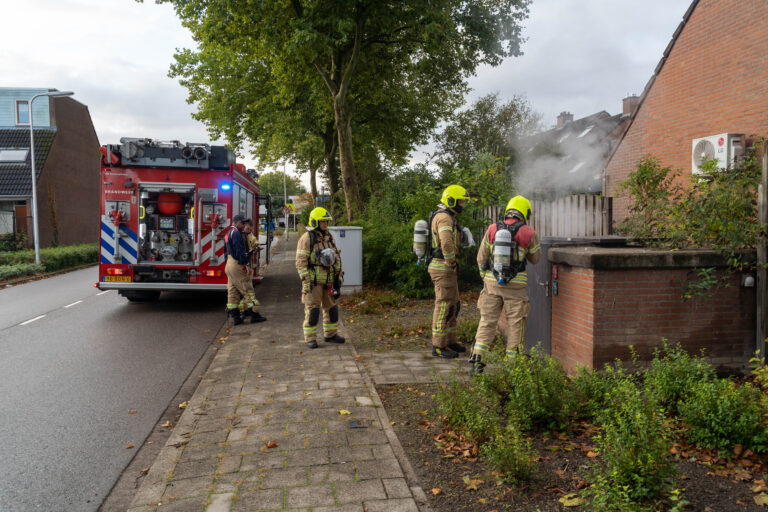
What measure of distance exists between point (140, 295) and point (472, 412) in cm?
959

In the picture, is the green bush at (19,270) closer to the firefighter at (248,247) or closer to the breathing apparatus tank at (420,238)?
the firefighter at (248,247)

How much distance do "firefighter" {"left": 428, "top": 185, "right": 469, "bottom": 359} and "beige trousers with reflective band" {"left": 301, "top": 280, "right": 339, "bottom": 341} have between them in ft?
5.07

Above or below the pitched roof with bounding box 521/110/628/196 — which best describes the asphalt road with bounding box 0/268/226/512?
below

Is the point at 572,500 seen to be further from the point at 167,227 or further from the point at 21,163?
the point at 21,163

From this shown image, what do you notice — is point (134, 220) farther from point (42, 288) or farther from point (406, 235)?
point (42, 288)

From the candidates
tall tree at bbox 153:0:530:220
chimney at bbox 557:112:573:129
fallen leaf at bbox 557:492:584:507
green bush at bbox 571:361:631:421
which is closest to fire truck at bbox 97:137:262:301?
tall tree at bbox 153:0:530:220

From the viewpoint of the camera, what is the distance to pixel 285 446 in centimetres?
399

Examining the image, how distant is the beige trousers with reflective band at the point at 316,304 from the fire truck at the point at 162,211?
12.0 ft

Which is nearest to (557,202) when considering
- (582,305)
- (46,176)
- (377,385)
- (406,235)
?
(406,235)

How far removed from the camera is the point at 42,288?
1574 cm

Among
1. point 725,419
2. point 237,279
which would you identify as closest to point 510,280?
point 725,419

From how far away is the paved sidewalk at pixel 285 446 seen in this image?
325 centimetres

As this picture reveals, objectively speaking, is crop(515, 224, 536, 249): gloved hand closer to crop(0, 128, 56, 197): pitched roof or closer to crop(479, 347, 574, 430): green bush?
crop(479, 347, 574, 430): green bush

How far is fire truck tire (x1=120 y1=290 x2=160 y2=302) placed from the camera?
1152cm
